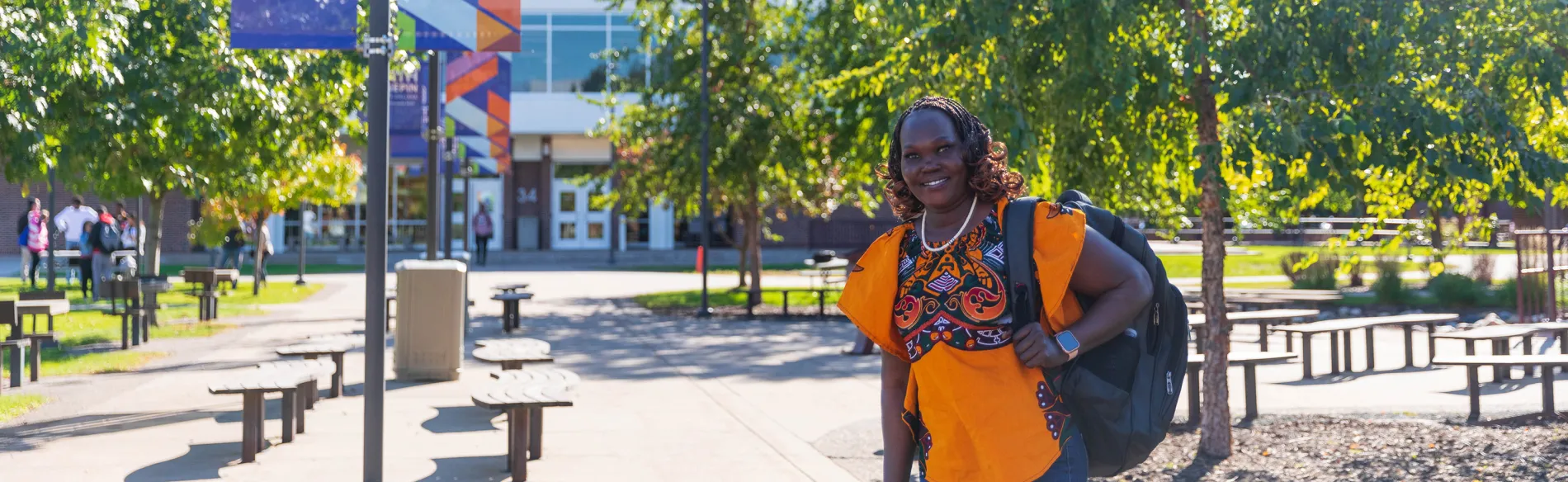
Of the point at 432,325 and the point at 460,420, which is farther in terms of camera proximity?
the point at 432,325

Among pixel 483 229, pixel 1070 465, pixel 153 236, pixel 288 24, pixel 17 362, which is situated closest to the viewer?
pixel 1070 465

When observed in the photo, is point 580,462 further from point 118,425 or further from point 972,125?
point 972,125

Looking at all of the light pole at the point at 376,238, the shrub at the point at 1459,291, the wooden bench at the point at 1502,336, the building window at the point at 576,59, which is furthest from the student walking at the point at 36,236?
the shrub at the point at 1459,291

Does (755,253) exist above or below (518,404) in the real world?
above

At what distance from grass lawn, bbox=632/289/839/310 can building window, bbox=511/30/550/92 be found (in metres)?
20.1

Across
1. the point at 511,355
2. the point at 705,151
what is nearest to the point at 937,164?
the point at 511,355

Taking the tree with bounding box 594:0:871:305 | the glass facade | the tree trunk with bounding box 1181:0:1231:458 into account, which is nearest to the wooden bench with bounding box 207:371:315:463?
the tree trunk with bounding box 1181:0:1231:458

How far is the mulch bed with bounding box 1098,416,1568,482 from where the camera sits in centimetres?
638

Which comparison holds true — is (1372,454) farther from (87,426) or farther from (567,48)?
(567,48)

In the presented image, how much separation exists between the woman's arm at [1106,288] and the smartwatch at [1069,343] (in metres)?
0.01

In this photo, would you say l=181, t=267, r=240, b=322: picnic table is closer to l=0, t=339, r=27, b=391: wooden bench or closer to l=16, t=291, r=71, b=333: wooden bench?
l=16, t=291, r=71, b=333: wooden bench

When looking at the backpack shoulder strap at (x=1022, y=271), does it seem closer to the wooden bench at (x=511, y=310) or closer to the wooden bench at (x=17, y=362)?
the wooden bench at (x=17, y=362)

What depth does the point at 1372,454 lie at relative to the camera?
22.6 feet

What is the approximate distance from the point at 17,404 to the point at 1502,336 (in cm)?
1052
